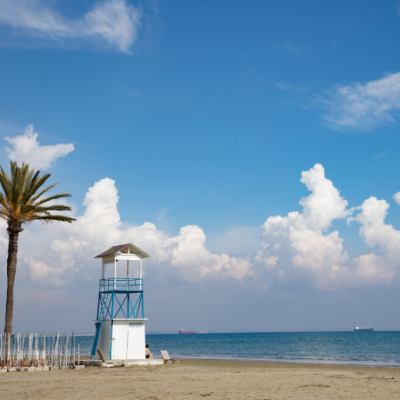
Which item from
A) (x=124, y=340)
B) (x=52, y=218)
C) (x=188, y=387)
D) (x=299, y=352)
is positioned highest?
(x=52, y=218)

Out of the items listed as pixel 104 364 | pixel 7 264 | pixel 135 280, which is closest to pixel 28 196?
pixel 7 264

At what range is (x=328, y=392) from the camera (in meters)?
16.2

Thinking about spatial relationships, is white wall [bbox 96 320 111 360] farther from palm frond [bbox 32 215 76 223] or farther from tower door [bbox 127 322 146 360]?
palm frond [bbox 32 215 76 223]

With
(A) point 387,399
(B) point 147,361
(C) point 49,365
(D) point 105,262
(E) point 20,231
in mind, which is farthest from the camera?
(D) point 105,262

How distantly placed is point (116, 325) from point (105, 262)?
188 inches

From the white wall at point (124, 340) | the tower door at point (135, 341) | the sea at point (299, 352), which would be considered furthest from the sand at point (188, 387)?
the sea at point (299, 352)

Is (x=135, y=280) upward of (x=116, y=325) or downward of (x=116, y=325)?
upward

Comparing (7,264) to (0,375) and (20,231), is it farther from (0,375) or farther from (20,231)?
(0,375)

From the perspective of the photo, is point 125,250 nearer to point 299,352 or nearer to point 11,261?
point 11,261

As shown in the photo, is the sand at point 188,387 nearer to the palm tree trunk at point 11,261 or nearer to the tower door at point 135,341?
the palm tree trunk at point 11,261

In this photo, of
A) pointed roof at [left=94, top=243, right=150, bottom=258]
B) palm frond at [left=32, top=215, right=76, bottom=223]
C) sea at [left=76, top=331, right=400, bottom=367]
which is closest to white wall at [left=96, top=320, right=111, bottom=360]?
pointed roof at [left=94, top=243, right=150, bottom=258]

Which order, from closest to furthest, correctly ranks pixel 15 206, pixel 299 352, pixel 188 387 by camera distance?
1. pixel 188 387
2. pixel 15 206
3. pixel 299 352

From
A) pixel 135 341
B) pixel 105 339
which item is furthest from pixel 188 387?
pixel 105 339

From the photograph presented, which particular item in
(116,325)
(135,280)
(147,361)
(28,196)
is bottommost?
(147,361)
